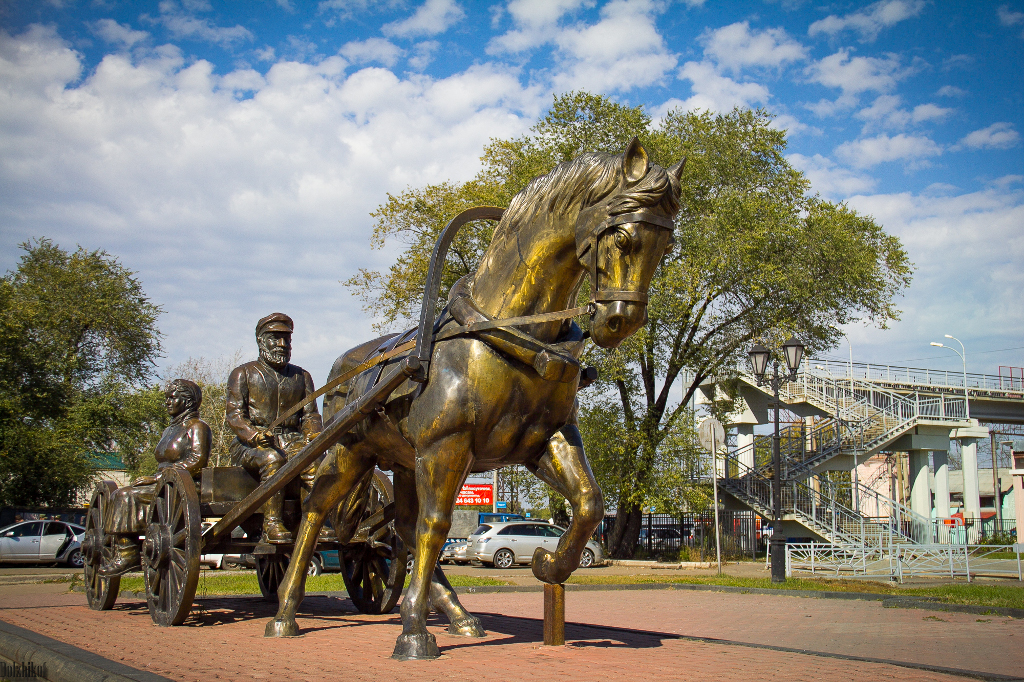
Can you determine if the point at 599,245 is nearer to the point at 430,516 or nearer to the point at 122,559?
the point at 430,516

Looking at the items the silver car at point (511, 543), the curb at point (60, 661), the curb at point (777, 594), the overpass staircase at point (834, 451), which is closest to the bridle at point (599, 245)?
the curb at point (60, 661)

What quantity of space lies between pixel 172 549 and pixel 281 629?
152 cm

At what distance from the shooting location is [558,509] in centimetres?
2981

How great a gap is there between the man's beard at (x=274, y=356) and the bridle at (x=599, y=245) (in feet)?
13.8

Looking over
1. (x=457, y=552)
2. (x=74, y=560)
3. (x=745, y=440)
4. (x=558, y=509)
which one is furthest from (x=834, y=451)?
(x=74, y=560)

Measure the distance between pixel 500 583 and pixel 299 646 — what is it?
929cm

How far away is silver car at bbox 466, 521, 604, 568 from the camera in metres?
24.6

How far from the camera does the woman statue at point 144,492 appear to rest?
27.3 ft

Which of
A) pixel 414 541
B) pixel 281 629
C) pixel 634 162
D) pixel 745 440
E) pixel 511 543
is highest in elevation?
pixel 745 440

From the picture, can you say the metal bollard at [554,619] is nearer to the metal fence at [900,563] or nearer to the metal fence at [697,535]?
the metal fence at [900,563]

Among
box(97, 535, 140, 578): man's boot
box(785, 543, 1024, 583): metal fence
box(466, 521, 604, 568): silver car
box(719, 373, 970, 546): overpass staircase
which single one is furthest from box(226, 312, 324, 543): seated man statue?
Answer: box(719, 373, 970, 546): overpass staircase

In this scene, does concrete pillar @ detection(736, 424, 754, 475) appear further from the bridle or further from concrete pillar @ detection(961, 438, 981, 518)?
the bridle

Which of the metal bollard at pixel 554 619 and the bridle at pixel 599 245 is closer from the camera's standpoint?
the bridle at pixel 599 245

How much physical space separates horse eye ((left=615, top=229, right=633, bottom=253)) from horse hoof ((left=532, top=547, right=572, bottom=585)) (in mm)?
2075
